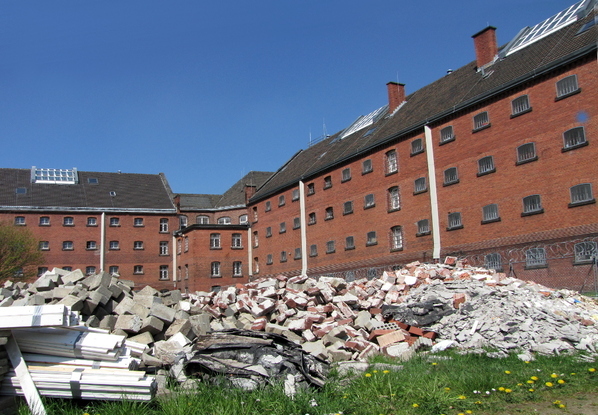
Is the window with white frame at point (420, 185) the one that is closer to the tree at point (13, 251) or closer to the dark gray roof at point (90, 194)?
the tree at point (13, 251)

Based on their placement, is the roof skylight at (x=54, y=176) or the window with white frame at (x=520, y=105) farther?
the roof skylight at (x=54, y=176)

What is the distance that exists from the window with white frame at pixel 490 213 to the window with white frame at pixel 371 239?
8.21 m

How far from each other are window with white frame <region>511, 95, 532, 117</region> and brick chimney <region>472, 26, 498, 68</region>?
6.38 metres

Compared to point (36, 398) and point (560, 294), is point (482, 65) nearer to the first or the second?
point (560, 294)

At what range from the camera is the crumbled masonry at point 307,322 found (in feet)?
26.9

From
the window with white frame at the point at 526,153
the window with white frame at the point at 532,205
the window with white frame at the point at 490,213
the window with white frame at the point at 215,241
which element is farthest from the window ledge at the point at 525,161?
the window with white frame at the point at 215,241

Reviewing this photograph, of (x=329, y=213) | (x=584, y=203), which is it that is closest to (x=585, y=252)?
(x=584, y=203)

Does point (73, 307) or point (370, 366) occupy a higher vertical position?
point (73, 307)

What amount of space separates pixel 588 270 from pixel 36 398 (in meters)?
19.8

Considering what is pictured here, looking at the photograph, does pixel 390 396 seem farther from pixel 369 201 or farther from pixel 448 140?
pixel 369 201

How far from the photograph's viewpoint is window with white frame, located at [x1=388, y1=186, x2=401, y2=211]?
1202 inches

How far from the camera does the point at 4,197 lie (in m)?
50.4

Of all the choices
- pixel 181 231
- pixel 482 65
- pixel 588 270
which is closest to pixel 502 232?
pixel 588 270

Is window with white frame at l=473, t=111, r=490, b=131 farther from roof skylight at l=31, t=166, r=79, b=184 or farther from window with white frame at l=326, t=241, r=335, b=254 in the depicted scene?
roof skylight at l=31, t=166, r=79, b=184
